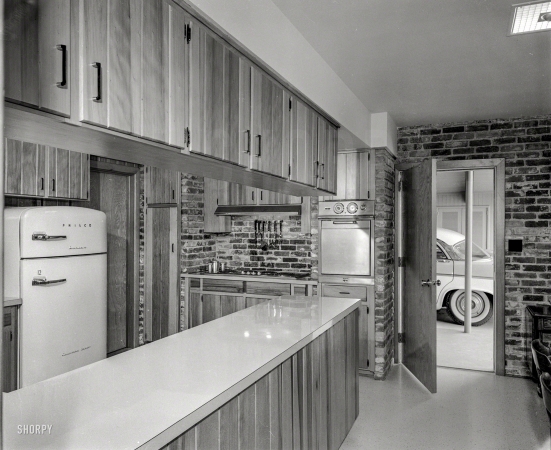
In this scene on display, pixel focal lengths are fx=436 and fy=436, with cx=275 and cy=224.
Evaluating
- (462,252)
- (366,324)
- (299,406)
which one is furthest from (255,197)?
(462,252)

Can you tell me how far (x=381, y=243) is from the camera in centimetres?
453

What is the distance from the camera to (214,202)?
5.38 metres

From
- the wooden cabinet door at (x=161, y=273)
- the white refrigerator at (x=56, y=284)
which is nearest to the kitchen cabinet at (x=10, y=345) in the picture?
the white refrigerator at (x=56, y=284)

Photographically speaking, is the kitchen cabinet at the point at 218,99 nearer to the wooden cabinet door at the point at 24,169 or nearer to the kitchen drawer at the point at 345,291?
the wooden cabinet door at the point at 24,169

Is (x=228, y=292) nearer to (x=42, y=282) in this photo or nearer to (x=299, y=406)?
(x=42, y=282)

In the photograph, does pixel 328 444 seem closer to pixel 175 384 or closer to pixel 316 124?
pixel 175 384

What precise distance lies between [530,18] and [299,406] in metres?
2.47

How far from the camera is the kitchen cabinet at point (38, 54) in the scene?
114cm

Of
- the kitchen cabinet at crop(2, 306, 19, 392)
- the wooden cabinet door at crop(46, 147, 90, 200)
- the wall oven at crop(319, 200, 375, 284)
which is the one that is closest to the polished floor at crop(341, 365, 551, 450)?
the wall oven at crop(319, 200, 375, 284)

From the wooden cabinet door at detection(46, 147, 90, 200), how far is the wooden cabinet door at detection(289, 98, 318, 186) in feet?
7.53

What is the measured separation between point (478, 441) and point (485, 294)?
4.40m

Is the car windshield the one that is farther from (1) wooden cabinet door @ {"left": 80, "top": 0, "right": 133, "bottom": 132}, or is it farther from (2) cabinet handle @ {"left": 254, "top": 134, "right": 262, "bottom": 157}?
(1) wooden cabinet door @ {"left": 80, "top": 0, "right": 133, "bottom": 132}

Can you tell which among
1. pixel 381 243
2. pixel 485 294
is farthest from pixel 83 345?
pixel 485 294

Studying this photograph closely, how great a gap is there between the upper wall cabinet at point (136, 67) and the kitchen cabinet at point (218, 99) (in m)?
0.08
